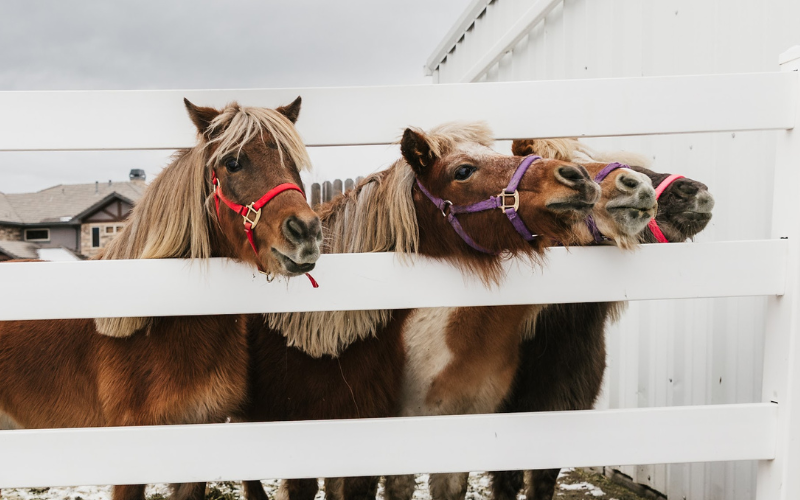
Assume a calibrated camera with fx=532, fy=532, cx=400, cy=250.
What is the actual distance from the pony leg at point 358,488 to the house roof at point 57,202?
18.2 meters

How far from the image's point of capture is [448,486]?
237cm

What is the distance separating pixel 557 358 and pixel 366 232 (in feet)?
3.87

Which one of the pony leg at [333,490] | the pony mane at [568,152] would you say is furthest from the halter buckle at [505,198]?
the pony leg at [333,490]

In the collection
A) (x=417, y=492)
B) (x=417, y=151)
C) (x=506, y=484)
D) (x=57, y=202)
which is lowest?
(x=417, y=492)

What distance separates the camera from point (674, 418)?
71.4 inches

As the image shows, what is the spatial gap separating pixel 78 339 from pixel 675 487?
11.3 ft

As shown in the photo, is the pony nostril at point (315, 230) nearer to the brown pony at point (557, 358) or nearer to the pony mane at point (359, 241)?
the pony mane at point (359, 241)

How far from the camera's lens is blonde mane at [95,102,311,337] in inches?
69.0

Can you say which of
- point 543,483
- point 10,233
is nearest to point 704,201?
point 543,483

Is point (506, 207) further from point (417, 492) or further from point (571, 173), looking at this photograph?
point (417, 492)

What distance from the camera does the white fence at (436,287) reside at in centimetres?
166

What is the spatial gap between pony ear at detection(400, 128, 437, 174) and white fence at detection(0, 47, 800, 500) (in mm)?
53

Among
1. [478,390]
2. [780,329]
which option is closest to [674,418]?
[780,329]

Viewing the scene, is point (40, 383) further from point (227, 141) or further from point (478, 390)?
point (478, 390)
